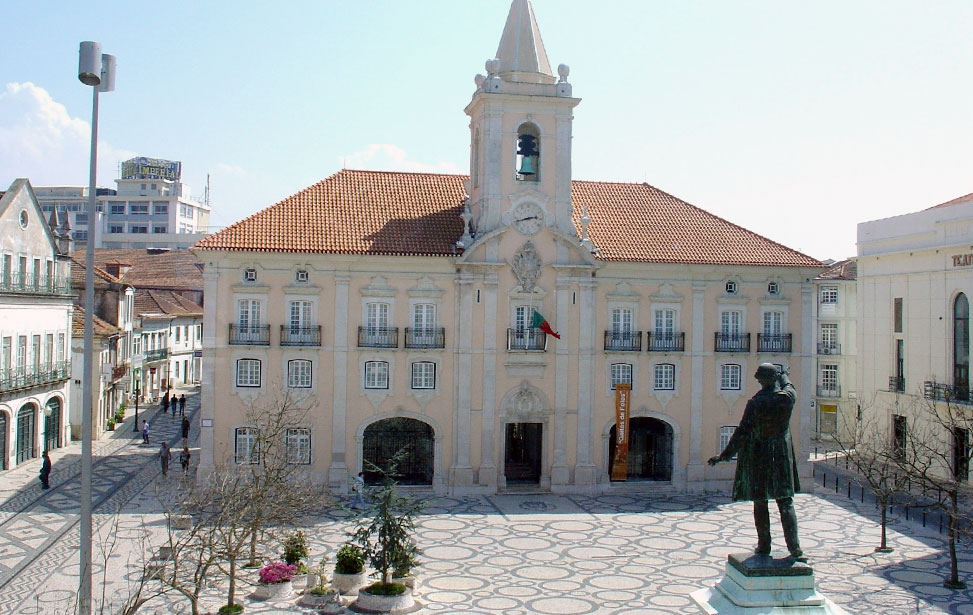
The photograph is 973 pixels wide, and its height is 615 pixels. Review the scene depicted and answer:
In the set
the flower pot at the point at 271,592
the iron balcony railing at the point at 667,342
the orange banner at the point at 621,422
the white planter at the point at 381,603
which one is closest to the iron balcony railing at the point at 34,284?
the flower pot at the point at 271,592

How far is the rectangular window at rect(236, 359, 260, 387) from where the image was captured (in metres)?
37.1

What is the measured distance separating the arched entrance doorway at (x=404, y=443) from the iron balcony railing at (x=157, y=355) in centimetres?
3367

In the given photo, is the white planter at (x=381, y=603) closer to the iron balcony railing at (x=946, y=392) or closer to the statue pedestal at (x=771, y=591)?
the statue pedestal at (x=771, y=591)

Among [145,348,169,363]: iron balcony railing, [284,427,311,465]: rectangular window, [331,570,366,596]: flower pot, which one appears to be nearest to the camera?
[331,570,366,596]: flower pot

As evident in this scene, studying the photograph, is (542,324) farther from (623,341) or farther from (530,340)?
Result: (623,341)

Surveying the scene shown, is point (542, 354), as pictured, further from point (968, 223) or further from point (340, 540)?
point (968, 223)

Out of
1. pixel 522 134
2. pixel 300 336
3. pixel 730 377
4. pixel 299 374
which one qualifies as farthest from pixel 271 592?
pixel 730 377

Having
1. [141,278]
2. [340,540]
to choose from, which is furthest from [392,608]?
[141,278]

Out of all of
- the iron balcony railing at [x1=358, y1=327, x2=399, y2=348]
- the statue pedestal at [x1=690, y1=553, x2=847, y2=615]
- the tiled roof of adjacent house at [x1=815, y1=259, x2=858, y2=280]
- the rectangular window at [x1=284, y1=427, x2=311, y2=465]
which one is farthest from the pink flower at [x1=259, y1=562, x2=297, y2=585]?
the tiled roof of adjacent house at [x1=815, y1=259, x2=858, y2=280]

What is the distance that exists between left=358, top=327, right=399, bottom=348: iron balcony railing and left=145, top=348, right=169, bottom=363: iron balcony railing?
112 feet

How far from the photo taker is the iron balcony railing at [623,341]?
129ft

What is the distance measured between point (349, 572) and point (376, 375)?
1378 centimetres

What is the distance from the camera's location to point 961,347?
41.3 meters

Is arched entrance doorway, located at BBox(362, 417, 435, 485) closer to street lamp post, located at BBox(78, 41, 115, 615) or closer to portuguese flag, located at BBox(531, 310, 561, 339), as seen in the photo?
portuguese flag, located at BBox(531, 310, 561, 339)
